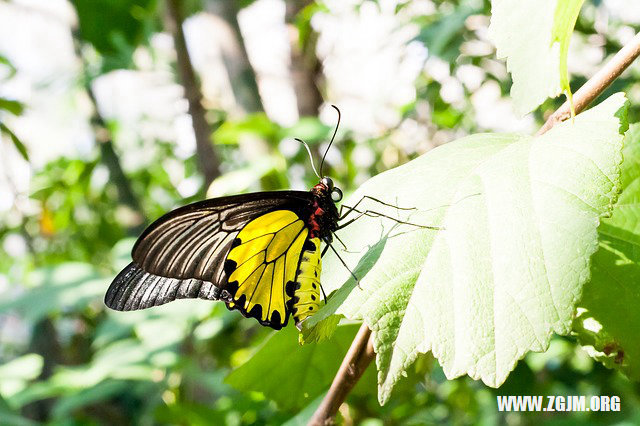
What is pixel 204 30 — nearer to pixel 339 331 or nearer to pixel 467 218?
pixel 339 331

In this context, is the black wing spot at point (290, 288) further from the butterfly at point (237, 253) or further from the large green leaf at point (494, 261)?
the large green leaf at point (494, 261)

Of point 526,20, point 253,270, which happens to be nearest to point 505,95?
point 253,270

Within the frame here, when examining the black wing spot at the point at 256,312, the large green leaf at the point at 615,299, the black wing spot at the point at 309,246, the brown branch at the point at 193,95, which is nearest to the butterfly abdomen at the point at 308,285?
the black wing spot at the point at 309,246

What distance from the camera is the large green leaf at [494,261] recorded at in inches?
30.7

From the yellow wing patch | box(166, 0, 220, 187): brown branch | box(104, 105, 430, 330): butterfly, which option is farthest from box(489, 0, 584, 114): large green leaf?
box(166, 0, 220, 187): brown branch

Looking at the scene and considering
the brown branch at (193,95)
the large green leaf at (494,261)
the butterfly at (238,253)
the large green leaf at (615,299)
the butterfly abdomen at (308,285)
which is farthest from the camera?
the brown branch at (193,95)

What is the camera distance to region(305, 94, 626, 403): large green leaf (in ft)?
2.56

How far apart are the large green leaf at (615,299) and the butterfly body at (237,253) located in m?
0.41

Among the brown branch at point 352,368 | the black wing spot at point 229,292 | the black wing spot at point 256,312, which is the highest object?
the black wing spot at point 229,292

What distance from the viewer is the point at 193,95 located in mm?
2271

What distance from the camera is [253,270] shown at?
1.33 m

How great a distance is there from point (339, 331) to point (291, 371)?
14 centimetres

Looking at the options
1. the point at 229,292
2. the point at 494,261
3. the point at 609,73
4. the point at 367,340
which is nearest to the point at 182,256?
the point at 229,292

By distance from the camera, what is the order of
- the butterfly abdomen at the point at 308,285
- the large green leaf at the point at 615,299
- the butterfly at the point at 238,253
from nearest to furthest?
the large green leaf at the point at 615,299
the butterfly abdomen at the point at 308,285
the butterfly at the point at 238,253
